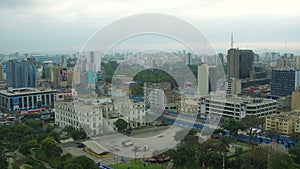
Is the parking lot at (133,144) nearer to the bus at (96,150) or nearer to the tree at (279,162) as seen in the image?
the bus at (96,150)

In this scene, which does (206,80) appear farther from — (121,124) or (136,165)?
(136,165)

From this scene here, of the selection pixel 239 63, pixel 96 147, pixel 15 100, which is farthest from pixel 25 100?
pixel 239 63

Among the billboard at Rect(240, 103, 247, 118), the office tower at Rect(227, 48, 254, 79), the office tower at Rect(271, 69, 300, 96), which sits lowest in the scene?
the billboard at Rect(240, 103, 247, 118)

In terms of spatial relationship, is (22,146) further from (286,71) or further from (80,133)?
(286,71)

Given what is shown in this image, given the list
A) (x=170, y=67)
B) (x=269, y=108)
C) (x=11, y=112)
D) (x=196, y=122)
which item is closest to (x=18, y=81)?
(x=11, y=112)

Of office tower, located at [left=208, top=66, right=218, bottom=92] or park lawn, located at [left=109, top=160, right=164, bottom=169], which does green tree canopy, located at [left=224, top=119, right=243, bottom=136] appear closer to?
park lawn, located at [left=109, top=160, right=164, bottom=169]

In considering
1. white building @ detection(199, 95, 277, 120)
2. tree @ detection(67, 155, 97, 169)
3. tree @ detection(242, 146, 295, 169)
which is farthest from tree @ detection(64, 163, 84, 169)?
white building @ detection(199, 95, 277, 120)

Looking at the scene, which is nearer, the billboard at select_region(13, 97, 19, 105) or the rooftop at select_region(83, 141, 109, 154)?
the rooftop at select_region(83, 141, 109, 154)

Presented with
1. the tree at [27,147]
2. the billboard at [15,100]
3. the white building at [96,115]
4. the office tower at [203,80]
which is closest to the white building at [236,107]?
the office tower at [203,80]
